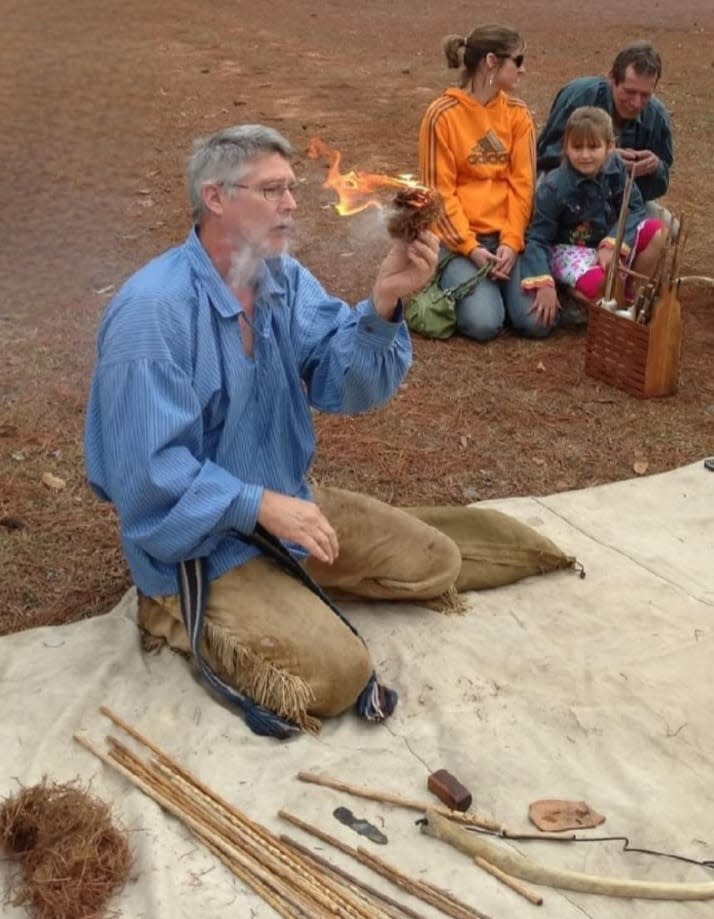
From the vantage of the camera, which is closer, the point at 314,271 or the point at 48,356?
the point at 48,356

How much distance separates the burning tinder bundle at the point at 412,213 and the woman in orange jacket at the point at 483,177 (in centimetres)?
282

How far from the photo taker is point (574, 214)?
19.7ft

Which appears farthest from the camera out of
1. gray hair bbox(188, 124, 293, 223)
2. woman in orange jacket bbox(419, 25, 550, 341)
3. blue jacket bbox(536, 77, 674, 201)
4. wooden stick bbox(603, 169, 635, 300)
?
blue jacket bbox(536, 77, 674, 201)

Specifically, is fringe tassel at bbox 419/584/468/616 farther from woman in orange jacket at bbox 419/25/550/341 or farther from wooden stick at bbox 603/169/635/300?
woman in orange jacket at bbox 419/25/550/341

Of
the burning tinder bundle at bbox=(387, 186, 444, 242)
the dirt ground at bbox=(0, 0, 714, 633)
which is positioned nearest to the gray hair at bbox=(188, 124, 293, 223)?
the burning tinder bundle at bbox=(387, 186, 444, 242)

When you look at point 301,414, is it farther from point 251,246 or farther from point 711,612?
point 711,612

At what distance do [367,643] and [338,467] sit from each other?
132 cm

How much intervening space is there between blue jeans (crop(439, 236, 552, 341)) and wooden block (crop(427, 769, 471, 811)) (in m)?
3.41

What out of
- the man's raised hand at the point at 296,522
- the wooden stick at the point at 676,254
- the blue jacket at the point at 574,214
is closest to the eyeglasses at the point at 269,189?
the man's raised hand at the point at 296,522

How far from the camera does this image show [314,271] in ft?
22.4

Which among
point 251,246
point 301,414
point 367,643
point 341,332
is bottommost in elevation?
point 367,643

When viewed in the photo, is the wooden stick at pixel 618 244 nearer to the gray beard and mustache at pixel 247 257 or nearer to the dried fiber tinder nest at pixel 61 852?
the gray beard and mustache at pixel 247 257

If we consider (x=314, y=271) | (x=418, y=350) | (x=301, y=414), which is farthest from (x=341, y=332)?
(x=314, y=271)

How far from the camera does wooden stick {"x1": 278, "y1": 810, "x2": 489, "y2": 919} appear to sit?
98.7 inches
